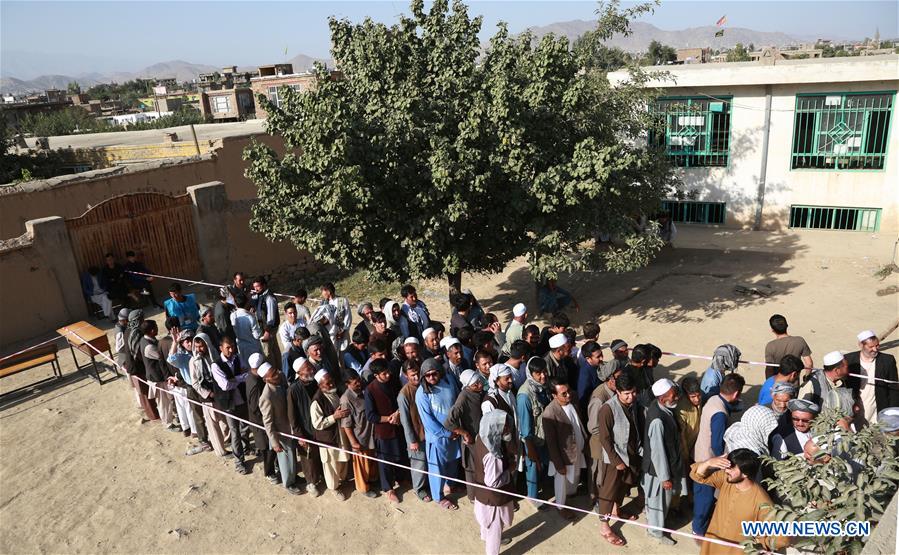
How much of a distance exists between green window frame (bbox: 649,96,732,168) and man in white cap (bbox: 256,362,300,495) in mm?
12464

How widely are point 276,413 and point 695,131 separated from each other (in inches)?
539

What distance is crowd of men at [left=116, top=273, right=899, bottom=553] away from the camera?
532cm

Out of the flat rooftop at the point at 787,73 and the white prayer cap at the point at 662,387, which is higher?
the flat rooftop at the point at 787,73

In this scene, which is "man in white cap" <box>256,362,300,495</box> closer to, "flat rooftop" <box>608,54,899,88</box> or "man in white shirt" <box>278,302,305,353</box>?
"man in white shirt" <box>278,302,305,353</box>

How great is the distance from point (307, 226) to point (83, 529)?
15.2 ft

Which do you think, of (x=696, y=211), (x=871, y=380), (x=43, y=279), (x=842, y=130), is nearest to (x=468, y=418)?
(x=871, y=380)

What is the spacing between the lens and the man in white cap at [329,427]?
6129 millimetres

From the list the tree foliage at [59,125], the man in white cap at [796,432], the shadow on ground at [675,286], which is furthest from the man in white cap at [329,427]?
the tree foliage at [59,125]

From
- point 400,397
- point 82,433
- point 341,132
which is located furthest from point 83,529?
point 341,132

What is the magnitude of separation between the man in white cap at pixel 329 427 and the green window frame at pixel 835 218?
13.8m

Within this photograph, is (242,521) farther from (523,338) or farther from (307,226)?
(307,226)

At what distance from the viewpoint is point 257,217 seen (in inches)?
402

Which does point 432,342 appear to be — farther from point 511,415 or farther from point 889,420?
point 889,420

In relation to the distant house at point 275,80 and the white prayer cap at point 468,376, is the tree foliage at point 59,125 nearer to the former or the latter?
the distant house at point 275,80
